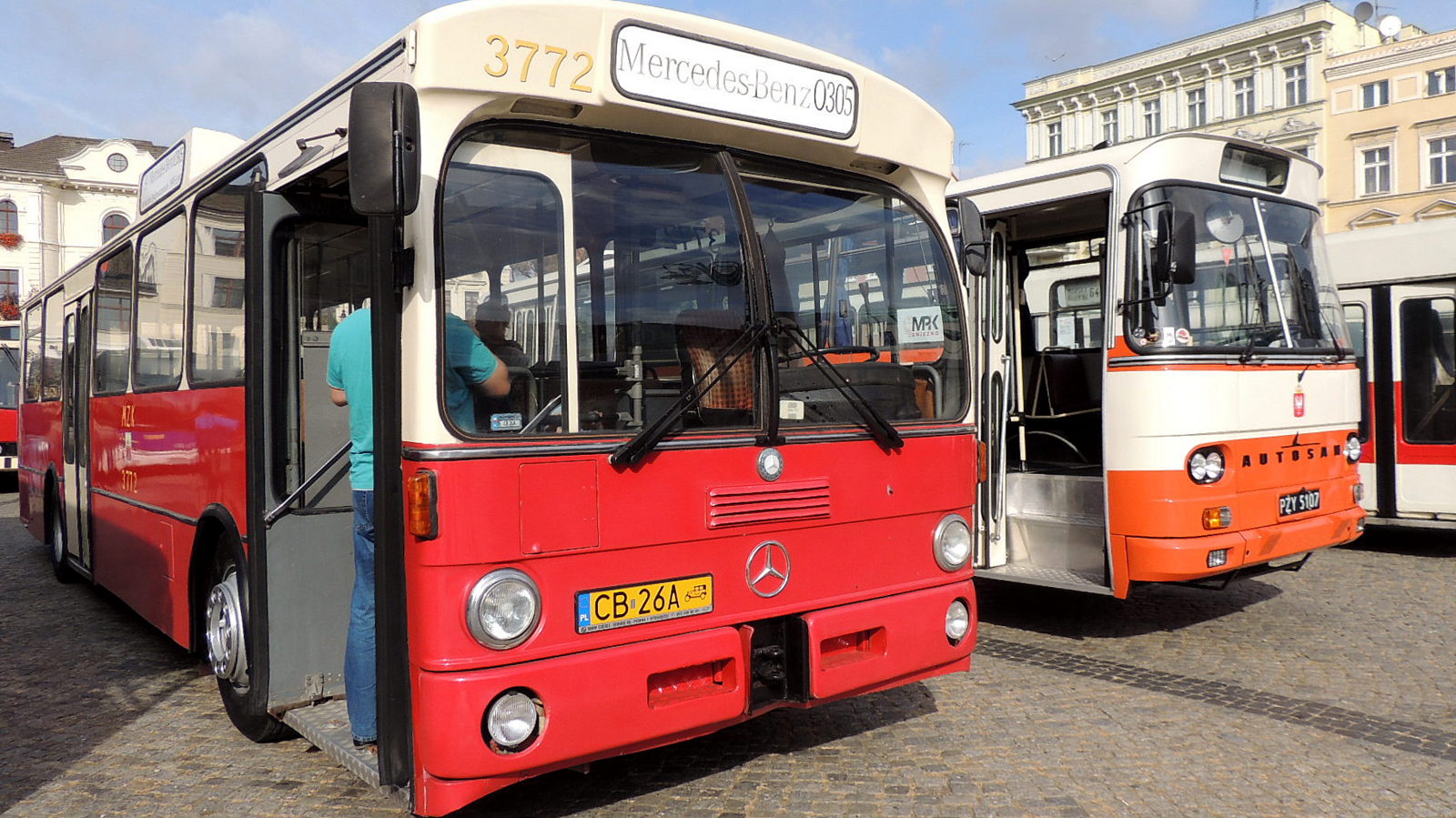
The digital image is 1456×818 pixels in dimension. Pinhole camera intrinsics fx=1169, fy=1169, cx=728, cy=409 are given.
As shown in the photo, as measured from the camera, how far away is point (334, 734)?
4402mm

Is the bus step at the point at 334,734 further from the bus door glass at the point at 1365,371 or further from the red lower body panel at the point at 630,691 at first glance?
the bus door glass at the point at 1365,371

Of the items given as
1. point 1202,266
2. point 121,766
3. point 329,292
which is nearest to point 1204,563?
point 1202,266

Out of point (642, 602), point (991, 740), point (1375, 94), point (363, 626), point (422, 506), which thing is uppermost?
point (1375, 94)

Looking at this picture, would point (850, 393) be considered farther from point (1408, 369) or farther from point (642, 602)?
point (1408, 369)

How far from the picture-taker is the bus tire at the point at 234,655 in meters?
4.89

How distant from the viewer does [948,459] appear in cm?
483

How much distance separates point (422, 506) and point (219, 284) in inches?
85.4

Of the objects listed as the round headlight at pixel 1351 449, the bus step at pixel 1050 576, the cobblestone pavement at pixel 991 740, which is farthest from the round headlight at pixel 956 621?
the round headlight at pixel 1351 449

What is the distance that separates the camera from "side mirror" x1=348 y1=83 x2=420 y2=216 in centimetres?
335

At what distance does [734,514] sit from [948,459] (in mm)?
1183

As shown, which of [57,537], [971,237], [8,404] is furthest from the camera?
[8,404]

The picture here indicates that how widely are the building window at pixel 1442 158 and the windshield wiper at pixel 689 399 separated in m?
48.4

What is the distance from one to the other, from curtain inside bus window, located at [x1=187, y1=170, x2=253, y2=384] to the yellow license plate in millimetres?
1990

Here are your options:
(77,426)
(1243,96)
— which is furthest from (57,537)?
(1243,96)
